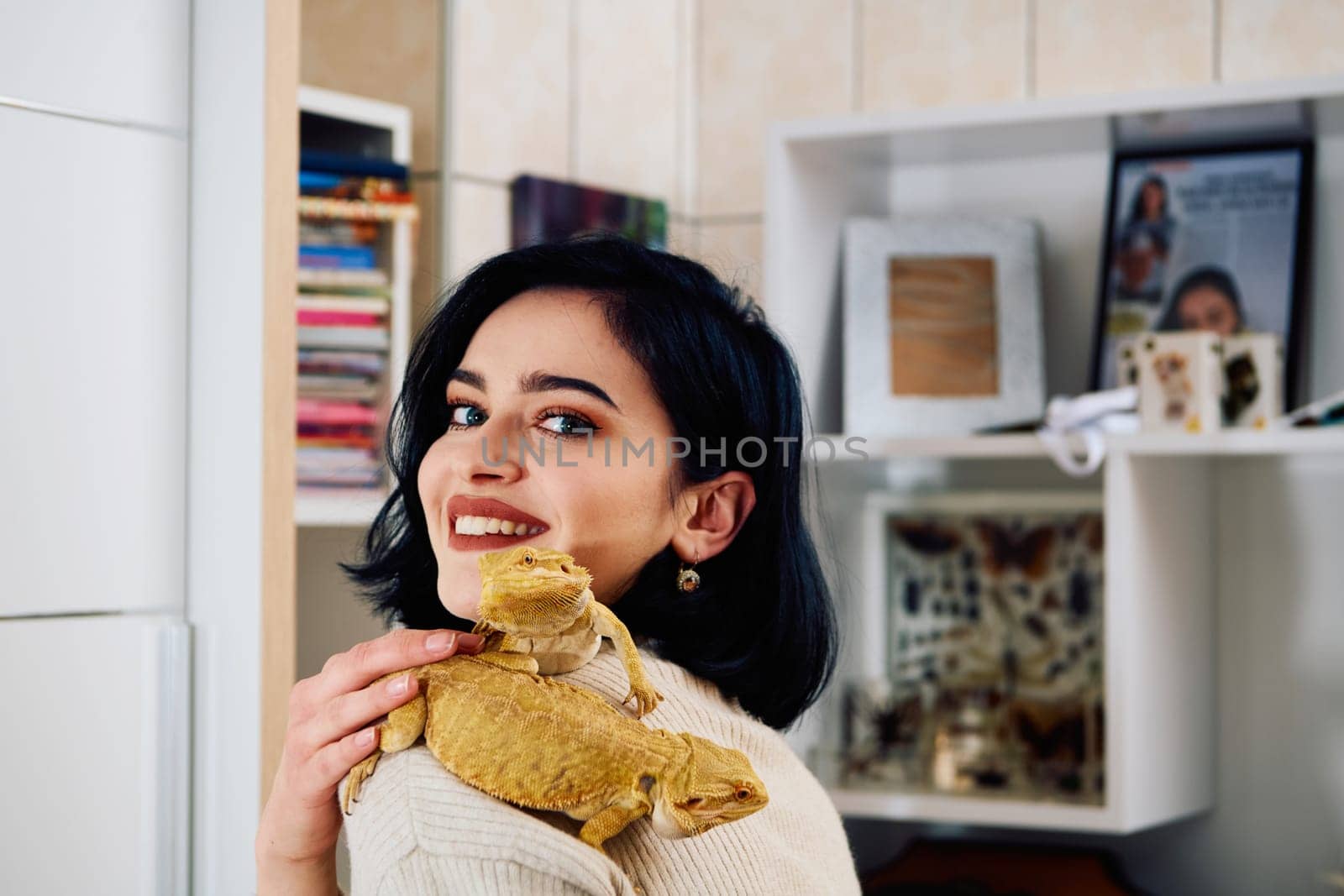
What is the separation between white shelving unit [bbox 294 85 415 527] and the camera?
1334 millimetres

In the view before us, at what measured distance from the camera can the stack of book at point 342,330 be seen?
137 centimetres

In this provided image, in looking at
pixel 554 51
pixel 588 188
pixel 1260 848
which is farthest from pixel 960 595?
pixel 554 51

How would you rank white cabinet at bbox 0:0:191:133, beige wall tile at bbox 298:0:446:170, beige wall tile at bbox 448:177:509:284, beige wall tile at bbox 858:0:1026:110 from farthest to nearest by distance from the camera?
1. beige wall tile at bbox 858:0:1026:110
2. beige wall tile at bbox 448:177:509:284
3. beige wall tile at bbox 298:0:446:170
4. white cabinet at bbox 0:0:191:133

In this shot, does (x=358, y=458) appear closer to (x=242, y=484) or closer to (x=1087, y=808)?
(x=242, y=484)

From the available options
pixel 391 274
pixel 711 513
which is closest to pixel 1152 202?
pixel 391 274

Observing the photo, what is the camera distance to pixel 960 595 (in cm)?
188

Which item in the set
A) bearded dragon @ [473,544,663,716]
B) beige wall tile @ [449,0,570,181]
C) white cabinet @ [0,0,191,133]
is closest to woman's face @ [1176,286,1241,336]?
beige wall tile @ [449,0,570,181]

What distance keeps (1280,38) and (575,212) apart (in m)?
0.97

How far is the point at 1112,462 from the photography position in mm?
1582

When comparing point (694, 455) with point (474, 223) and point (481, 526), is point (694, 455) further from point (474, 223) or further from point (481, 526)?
point (474, 223)

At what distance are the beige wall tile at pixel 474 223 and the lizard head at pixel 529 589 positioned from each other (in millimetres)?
1117

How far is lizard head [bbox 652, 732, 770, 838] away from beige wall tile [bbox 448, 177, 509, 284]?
3.79ft

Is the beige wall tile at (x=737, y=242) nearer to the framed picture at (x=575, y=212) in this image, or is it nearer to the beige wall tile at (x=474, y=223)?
the framed picture at (x=575, y=212)

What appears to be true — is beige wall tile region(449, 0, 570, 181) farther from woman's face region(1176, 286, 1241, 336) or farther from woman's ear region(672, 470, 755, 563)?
woman's ear region(672, 470, 755, 563)
